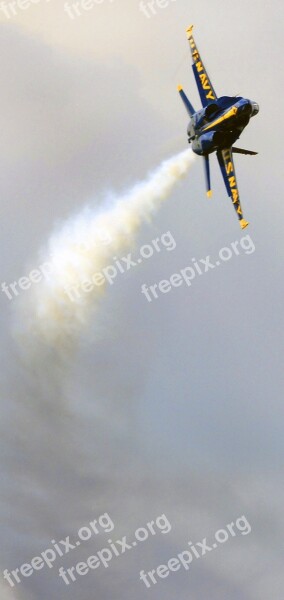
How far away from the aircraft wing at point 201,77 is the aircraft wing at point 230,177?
4.84m

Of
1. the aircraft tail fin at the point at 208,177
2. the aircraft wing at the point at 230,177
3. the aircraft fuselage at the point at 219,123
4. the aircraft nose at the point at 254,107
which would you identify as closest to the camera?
the aircraft nose at the point at 254,107

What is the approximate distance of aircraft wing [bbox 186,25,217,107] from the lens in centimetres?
13638

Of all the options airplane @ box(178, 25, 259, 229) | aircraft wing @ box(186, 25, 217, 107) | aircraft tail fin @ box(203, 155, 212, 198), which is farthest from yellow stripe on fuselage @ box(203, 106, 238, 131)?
aircraft wing @ box(186, 25, 217, 107)

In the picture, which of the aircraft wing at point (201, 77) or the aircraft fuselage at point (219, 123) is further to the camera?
the aircraft wing at point (201, 77)

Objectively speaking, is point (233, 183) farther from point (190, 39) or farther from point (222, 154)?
point (190, 39)

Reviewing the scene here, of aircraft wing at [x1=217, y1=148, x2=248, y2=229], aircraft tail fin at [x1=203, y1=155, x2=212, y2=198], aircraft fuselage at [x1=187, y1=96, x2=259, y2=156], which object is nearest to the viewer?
aircraft fuselage at [x1=187, y1=96, x2=259, y2=156]

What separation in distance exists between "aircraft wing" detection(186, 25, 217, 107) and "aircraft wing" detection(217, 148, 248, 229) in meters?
4.84

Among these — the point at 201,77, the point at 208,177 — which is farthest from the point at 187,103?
the point at 208,177

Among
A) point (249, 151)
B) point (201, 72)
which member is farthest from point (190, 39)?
point (249, 151)

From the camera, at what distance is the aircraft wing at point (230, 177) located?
137250 millimetres

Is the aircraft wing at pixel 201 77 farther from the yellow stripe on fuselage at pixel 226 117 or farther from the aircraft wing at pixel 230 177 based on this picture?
the aircraft wing at pixel 230 177

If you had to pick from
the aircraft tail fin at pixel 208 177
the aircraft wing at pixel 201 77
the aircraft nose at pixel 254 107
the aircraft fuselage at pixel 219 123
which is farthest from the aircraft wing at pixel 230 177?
the aircraft nose at pixel 254 107

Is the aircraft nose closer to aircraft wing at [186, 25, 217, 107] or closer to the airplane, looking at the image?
the airplane

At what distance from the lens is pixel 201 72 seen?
13875cm
